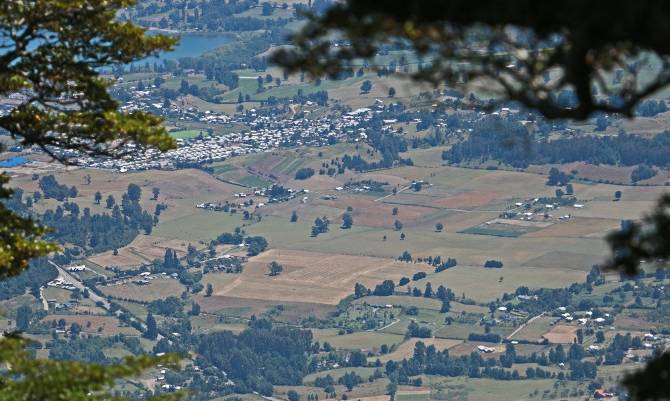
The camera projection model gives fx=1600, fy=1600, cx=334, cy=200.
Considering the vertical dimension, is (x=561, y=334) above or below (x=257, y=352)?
above

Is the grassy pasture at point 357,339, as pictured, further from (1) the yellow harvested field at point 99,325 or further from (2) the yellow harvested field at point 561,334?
(1) the yellow harvested field at point 99,325

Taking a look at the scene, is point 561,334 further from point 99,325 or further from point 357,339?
point 99,325

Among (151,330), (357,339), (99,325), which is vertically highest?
(357,339)

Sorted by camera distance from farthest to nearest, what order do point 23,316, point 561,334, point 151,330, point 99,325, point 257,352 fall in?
point 23,316, point 99,325, point 151,330, point 257,352, point 561,334

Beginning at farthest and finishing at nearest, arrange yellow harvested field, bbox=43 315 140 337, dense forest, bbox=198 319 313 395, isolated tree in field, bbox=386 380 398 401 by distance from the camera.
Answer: yellow harvested field, bbox=43 315 140 337, dense forest, bbox=198 319 313 395, isolated tree in field, bbox=386 380 398 401

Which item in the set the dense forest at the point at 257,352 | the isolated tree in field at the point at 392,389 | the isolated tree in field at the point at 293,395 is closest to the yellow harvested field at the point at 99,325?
the dense forest at the point at 257,352

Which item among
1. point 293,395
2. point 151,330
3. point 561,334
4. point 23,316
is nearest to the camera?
point 293,395

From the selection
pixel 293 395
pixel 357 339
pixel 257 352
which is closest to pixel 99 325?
pixel 257 352

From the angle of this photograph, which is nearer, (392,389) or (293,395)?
(392,389)

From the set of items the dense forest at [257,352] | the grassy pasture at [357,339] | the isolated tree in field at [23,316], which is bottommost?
the dense forest at [257,352]

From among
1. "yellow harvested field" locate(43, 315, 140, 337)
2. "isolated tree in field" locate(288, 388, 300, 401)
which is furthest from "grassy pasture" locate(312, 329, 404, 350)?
"yellow harvested field" locate(43, 315, 140, 337)

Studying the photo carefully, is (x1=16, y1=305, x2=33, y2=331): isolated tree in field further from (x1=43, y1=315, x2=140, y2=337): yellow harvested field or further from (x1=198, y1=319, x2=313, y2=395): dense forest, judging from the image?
(x1=198, y1=319, x2=313, y2=395): dense forest
